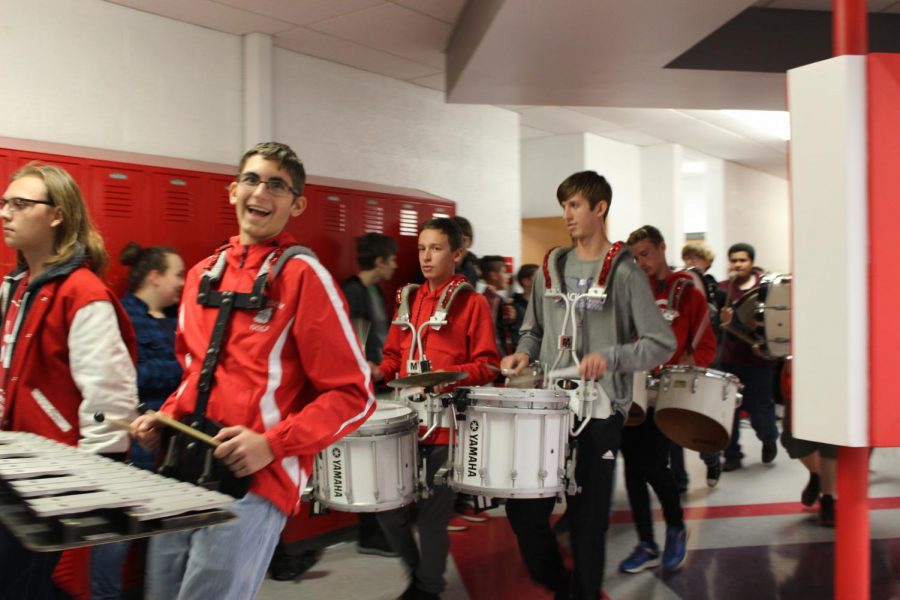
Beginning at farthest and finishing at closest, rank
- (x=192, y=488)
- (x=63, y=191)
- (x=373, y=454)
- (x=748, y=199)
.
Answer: (x=748, y=199) → (x=373, y=454) → (x=63, y=191) → (x=192, y=488)

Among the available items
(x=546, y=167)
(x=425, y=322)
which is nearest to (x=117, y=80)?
(x=425, y=322)

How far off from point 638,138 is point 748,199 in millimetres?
3652

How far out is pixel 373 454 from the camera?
112 inches

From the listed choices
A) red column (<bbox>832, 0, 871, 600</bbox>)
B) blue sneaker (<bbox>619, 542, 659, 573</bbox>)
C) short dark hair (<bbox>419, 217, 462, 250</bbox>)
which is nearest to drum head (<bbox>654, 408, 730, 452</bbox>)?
blue sneaker (<bbox>619, 542, 659, 573</bbox>)

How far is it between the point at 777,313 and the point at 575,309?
95.8 inches

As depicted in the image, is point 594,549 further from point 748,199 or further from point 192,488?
point 748,199

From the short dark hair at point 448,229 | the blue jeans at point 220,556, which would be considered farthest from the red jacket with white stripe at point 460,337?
the blue jeans at point 220,556

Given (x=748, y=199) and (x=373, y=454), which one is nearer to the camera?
(x=373, y=454)

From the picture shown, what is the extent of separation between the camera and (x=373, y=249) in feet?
15.4

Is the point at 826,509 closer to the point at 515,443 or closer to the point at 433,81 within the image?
the point at 515,443

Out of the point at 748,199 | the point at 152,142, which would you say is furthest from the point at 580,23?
the point at 748,199

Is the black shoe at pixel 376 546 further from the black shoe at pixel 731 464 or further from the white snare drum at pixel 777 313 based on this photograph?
the black shoe at pixel 731 464

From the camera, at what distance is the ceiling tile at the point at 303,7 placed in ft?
14.1

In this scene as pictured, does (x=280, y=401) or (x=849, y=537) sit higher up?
(x=280, y=401)
